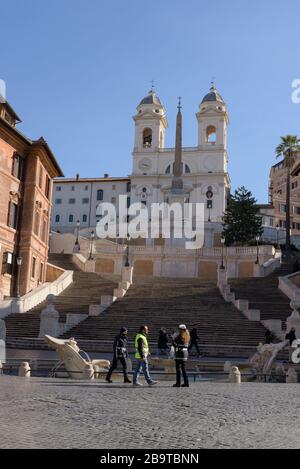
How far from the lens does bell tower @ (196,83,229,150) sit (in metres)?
96.1

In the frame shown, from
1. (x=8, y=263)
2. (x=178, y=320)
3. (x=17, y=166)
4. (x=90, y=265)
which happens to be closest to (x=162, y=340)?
(x=178, y=320)

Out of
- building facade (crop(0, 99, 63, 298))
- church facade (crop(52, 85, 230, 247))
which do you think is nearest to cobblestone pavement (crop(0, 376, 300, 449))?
building facade (crop(0, 99, 63, 298))

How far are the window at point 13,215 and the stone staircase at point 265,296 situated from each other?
15288mm

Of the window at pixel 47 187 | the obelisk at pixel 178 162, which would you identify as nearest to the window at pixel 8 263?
the window at pixel 47 187

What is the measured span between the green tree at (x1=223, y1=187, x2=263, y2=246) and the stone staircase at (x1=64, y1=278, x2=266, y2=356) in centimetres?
2465

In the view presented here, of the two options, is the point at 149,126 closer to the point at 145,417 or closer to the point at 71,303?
the point at 71,303

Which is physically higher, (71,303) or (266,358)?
(71,303)

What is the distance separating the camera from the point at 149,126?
99.5m

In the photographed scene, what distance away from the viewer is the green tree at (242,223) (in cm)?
6259

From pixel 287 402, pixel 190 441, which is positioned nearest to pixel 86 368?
pixel 287 402

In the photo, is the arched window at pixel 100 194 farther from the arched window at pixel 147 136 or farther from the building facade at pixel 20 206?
the building facade at pixel 20 206

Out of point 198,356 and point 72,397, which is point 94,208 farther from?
point 72,397

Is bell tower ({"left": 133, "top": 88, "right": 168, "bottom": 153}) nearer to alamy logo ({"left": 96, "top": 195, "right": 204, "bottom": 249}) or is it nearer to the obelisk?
alamy logo ({"left": 96, "top": 195, "right": 204, "bottom": 249})

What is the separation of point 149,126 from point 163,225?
120 ft
